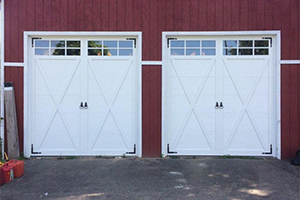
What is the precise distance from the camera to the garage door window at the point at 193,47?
532cm

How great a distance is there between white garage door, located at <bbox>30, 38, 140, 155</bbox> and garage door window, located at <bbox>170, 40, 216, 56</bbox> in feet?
3.31

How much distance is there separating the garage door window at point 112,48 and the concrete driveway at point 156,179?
8.00 ft

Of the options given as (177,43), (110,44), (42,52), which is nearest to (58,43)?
(42,52)

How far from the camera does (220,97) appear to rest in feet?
17.4

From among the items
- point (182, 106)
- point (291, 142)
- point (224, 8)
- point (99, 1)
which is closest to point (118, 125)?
point (182, 106)

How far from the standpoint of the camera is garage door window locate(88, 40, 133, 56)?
531 centimetres

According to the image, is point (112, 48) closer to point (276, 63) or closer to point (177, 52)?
point (177, 52)

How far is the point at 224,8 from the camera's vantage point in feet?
17.1

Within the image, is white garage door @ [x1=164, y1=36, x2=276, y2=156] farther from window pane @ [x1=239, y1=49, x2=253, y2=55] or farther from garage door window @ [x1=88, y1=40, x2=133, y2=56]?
garage door window @ [x1=88, y1=40, x2=133, y2=56]

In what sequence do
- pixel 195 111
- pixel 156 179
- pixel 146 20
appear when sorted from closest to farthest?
pixel 156 179, pixel 146 20, pixel 195 111

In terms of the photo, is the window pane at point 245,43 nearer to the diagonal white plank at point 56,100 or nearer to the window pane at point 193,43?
the window pane at point 193,43

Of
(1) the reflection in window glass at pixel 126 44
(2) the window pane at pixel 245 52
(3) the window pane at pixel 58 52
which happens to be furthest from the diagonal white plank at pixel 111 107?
(2) the window pane at pixel 245 52

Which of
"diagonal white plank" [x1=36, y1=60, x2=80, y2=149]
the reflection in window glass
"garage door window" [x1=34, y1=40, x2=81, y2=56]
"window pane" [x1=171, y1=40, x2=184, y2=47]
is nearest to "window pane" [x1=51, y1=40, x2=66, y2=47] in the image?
"garage door window" [x1=34, y1=40, x2=81, y2=56]

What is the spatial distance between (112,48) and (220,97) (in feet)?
9.07
